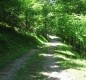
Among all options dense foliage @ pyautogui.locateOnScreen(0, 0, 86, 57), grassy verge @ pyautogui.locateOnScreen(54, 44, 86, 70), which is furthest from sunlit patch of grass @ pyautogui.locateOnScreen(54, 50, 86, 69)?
dense foliage @ pyautogui.locateOnScreen(0, 0, 86, 57)

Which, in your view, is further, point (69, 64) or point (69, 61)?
point (69, 61)

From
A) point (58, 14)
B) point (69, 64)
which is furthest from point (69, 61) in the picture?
point (58, 14)

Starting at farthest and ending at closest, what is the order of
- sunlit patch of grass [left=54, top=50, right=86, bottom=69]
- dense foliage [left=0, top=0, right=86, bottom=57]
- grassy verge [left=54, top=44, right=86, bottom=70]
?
dense foliage [left=0, top=0, right=86, bottom=57] < grassy verge [left=54, top=44, right=86, bottom=70] < sunlit patch of grass [left=54, top=50, right=86, bottom=69]

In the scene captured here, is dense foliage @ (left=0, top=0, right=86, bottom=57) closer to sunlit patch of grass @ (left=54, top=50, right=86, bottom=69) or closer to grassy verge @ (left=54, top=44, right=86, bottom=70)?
grassy verge @ (left=54, top=44, right=86, bottom=70)

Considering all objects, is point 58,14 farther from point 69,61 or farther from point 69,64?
point 69,64

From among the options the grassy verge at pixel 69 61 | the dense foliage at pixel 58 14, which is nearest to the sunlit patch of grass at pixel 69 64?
the grassy verge at pixel 69 61

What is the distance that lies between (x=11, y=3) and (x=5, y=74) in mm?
22506

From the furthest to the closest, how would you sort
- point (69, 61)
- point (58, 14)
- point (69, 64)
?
point (58, 14), point (69, 61), point (69, 64)

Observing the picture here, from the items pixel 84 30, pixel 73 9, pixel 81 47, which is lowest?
pixel 81 47

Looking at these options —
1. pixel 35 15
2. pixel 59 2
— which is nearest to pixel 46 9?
pixel 35 15

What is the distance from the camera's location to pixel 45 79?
18.4 metres

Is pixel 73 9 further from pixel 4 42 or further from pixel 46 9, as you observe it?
pixel 46 9

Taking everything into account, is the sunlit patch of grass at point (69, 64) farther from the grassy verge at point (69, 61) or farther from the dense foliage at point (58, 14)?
the dense foliage at point (58, 14)

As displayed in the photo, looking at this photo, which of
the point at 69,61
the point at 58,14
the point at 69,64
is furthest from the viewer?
the point at 58,14
